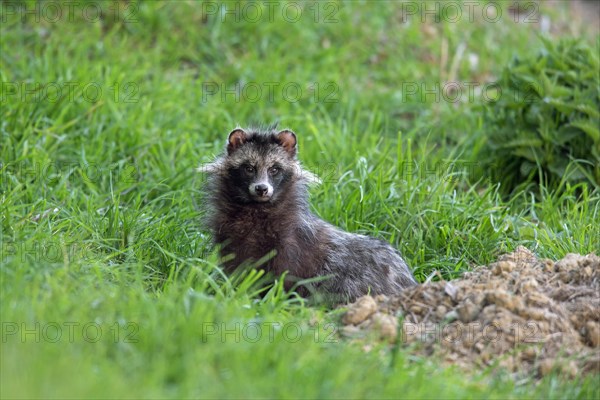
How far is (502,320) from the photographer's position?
5527 millimetres

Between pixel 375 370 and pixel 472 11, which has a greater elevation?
pixel 472 11

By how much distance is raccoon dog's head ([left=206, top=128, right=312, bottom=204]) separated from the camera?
22.1ft

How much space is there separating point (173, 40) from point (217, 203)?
4.46m

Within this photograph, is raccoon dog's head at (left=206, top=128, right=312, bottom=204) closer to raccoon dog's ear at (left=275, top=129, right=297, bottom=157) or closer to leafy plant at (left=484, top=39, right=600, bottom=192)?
raccoon dog's ear at (left=275, top=129, right=297, bottom=157)

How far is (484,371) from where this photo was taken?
519 cm

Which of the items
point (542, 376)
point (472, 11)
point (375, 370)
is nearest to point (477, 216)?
point (542, 376)

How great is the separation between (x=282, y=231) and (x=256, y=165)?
19.4 inches

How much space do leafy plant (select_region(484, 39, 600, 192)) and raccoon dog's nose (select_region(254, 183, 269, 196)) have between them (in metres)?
3.08

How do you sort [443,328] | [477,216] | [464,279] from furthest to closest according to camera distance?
[477,216] → [464,279] → [443,328]

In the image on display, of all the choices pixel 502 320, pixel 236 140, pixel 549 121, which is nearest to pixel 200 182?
pixel 236 140

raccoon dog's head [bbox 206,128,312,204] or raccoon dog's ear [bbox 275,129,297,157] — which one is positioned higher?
raccoon dog's ear [bbox 275,129,297,157]

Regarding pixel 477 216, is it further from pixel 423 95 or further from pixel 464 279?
pixel 423 95

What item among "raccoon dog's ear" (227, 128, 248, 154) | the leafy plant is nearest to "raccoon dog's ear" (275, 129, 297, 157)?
"raccoon dog's ear" (227, 128, 248, 154)

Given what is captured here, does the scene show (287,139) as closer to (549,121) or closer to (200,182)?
(200,182)
